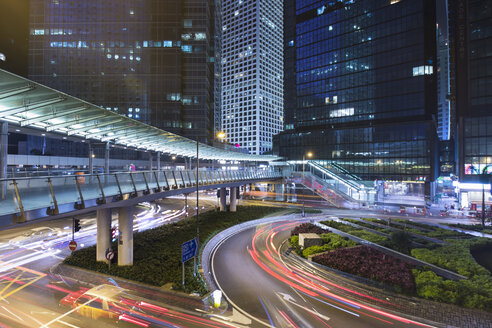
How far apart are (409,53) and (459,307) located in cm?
6399

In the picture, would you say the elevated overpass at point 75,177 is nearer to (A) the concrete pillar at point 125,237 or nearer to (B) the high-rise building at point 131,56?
(A) the concrete pillar at point 125,237

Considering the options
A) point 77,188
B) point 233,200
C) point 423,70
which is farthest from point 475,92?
point 77,188

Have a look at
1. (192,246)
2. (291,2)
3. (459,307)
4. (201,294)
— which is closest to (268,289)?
(201,294)

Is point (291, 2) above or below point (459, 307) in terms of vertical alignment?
above

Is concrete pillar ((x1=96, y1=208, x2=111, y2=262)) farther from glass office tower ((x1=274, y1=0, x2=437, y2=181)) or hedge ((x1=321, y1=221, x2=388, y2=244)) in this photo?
glass office tower ((x1=274, y1=0, x2=437, y2=181))

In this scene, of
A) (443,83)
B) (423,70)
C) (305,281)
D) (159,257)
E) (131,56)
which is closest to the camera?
(305,281)

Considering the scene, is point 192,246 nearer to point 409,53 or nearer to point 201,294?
point 201,294

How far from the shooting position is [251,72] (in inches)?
4400

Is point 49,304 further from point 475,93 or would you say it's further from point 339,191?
point 475,93

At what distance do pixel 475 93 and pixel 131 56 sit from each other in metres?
83.0

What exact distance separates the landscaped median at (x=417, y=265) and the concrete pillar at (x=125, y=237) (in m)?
12.7

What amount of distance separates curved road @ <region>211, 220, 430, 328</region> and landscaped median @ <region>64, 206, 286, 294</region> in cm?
248

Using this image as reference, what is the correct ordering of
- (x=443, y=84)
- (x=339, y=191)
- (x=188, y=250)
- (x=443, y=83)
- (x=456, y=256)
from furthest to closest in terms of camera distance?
(x=443, y=83) → (x=443, y=84) → (x=339, y=191) → (x=456, y=256) → (x=188, y=250)

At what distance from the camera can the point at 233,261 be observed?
18938 millimetres
